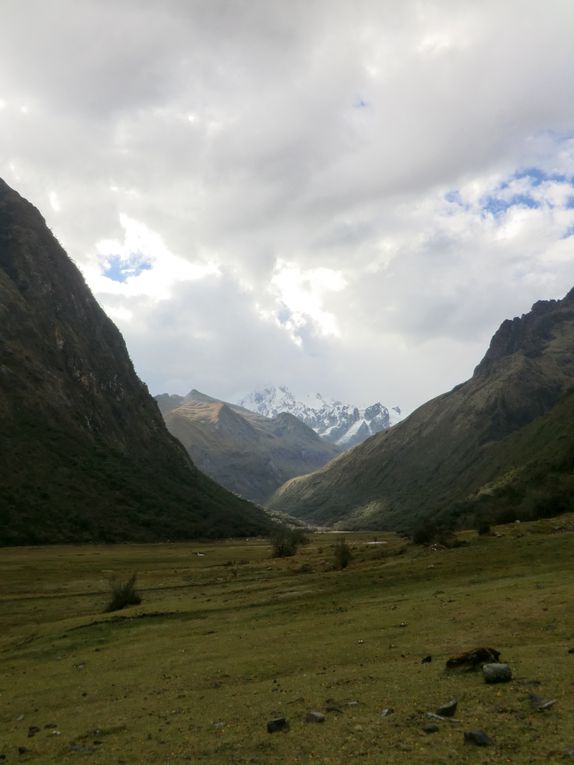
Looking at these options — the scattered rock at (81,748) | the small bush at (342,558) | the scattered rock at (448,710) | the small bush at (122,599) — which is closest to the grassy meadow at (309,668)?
the scattered rock at (81,748)

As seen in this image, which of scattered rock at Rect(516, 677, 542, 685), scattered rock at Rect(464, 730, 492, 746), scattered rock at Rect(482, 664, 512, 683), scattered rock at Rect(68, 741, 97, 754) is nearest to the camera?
scattered rock at Rect(464, 730, 492, 746)

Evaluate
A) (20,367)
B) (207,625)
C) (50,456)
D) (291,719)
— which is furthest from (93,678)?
(20,367)

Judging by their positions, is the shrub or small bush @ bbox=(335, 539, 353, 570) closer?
small bush @ bbox=(335, 539, 353, 570)

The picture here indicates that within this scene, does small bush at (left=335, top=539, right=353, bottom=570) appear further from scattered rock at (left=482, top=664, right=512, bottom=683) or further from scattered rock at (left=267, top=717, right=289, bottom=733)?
scattered rock at (left=267, top=717, right=289, bottom=733)

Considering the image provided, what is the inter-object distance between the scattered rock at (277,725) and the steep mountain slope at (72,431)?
92703 millimetres

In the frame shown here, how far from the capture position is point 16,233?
17638 cm

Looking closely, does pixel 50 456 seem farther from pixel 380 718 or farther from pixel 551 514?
pixel 380 718

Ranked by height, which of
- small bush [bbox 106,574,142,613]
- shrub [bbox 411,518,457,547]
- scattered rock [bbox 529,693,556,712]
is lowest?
small bush [bbox 106,574,142,613]

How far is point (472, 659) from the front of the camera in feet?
50.1

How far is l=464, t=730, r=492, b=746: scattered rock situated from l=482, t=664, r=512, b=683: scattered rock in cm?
320

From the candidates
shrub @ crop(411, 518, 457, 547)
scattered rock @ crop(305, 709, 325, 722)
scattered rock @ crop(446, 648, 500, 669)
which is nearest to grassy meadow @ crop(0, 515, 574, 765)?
scattered rock @ crop(305, 709, 325, 722)

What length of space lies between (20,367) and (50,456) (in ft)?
89.4

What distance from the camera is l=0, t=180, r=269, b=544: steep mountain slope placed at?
110m

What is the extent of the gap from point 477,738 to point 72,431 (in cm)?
13834
